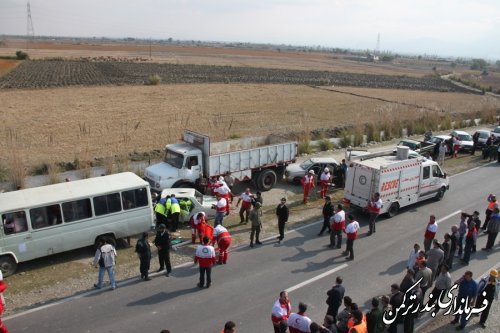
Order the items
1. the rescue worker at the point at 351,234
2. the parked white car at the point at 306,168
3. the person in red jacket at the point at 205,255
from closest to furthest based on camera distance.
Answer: the person in red jacket at the point at 205,255
the rescue worker at the point at 351,234
the parked white car at the point at 306,168

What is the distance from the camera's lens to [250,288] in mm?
11102

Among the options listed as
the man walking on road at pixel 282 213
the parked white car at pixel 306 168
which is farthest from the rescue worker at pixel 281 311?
the parked white car at pixel 306 168

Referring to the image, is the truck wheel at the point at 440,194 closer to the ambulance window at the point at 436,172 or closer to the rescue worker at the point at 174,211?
the ambulance window at the point at 436,172

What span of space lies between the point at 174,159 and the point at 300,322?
36.1ft

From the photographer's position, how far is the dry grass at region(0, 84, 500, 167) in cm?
2666

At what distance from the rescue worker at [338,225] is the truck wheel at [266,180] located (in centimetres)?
610

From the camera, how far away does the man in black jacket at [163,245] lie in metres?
11.3

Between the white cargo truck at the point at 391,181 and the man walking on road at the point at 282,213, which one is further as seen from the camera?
the white cargo truck at the point at 391,181

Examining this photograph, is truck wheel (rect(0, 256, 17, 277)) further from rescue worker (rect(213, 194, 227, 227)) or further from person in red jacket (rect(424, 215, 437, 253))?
person in red jacket (rect(424, 215, 437, 253))

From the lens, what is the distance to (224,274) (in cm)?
1181

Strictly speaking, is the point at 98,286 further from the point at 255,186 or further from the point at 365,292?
the point at 255,186

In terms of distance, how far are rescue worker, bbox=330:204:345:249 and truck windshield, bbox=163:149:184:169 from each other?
269 inches

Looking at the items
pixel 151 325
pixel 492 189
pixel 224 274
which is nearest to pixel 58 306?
pixel 151 325

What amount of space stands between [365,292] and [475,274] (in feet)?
11.5
